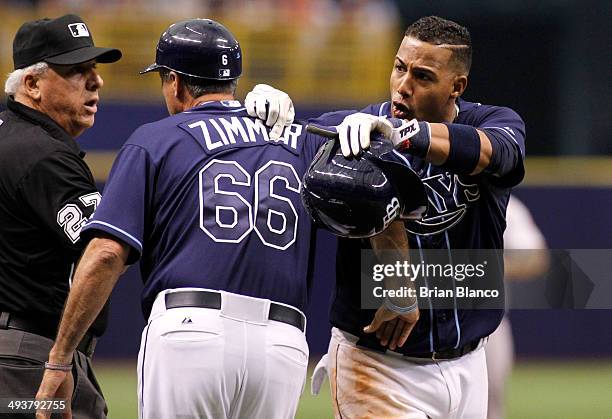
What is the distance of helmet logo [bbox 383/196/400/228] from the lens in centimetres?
427

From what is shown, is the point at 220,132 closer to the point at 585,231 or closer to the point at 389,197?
the point at 389,197

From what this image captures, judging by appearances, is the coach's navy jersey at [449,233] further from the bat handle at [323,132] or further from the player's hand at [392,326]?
the bat handle at [323,132]

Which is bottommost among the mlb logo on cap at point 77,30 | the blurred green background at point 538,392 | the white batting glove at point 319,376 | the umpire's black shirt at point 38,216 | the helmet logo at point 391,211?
the blurred green background at point 538,392

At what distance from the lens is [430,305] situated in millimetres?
4777

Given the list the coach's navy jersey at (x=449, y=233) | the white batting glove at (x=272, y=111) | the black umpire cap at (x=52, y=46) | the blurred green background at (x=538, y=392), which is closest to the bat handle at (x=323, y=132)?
the white batting glove at (x=272, y=111)

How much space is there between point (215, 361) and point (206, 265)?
0.36 m

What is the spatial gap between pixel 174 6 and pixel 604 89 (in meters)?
6.96

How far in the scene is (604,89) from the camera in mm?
17547

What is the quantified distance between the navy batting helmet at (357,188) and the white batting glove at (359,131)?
4 cm

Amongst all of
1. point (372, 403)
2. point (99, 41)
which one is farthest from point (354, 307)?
point (99, 41)

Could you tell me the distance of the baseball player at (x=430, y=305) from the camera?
4.74m

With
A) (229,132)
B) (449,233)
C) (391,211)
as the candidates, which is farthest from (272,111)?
(449,233)

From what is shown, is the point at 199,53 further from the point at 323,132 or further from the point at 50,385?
the point at 50,385

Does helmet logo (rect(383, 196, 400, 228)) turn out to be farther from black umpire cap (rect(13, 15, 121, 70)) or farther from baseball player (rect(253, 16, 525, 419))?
black umpire cap (rect(13, 15, 121, 70))
